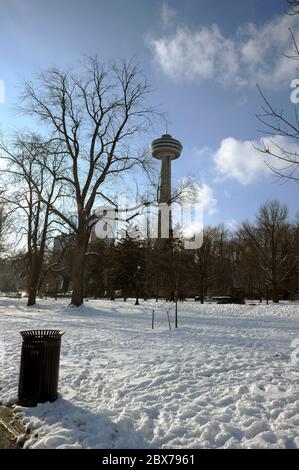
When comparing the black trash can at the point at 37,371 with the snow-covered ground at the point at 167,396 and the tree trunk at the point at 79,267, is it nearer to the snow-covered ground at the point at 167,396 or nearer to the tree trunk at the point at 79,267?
the snow-covered ground at the point at 167,396

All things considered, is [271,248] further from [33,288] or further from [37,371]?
[37,371]

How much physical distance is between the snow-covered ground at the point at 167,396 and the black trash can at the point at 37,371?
0.65ft

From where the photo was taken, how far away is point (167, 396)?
6.21 metres

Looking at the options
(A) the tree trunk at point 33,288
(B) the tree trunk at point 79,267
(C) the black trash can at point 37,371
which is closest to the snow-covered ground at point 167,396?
(C) the black trash can at point 37,371

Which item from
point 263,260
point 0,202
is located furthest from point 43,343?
point 263,260

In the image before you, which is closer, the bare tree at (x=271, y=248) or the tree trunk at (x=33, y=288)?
the tree trunk at (x=33, y=288)

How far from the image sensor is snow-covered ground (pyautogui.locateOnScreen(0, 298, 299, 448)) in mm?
4707

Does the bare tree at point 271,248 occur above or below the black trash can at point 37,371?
above

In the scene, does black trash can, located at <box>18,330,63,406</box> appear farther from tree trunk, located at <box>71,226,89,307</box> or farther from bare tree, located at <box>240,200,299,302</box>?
bare tree, located at <box>240,200,299,302</box>

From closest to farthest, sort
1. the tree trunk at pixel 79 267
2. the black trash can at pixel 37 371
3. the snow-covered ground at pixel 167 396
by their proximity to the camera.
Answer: the snow-covered ground at pixel 167 396
the black trash can at pixel 37 371
the tree trunk at pixel 79 267

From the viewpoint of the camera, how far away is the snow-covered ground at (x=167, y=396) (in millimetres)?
4707

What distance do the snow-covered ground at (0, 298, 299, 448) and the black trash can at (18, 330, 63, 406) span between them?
0.65 ft

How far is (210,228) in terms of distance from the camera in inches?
2509
